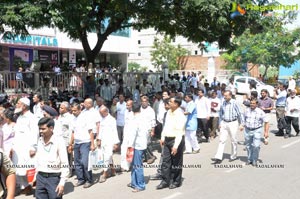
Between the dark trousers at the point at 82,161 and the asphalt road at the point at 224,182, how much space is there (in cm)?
23

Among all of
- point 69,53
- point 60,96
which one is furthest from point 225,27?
point 69,53

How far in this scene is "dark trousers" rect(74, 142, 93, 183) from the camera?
7.12 metres

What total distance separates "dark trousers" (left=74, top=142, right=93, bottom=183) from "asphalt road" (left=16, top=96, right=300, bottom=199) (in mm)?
227

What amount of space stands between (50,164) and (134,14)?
930 centimetres

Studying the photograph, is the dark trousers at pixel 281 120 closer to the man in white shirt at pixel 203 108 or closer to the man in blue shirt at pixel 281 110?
the man in blue shirt at pixel 281 110

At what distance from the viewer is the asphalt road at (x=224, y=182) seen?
651 centimetres

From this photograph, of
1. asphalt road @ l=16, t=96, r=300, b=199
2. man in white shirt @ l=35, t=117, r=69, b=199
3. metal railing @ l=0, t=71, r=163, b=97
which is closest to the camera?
man in white shirt @ l=35, t=117, r=69, b=199

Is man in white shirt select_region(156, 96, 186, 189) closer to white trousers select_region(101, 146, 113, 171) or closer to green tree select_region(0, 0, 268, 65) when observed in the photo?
white trousers select_region(101, 146, 113, 171)

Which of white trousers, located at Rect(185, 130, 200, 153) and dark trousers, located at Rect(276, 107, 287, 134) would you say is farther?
dark trousers, located at Rect(276, 107, 287, 134)

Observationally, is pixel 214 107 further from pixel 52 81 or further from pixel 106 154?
pixel 52 81

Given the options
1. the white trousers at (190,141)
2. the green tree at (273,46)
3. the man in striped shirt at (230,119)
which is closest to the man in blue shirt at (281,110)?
the white trousers at (190,141)

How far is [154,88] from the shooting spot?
1861 cm

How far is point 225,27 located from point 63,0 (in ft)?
18.9

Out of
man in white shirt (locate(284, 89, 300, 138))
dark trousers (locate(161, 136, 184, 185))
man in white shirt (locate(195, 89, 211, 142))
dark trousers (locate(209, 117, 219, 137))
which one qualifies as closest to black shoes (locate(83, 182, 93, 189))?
dark trousers (locate(161, 136, 184, 185))
